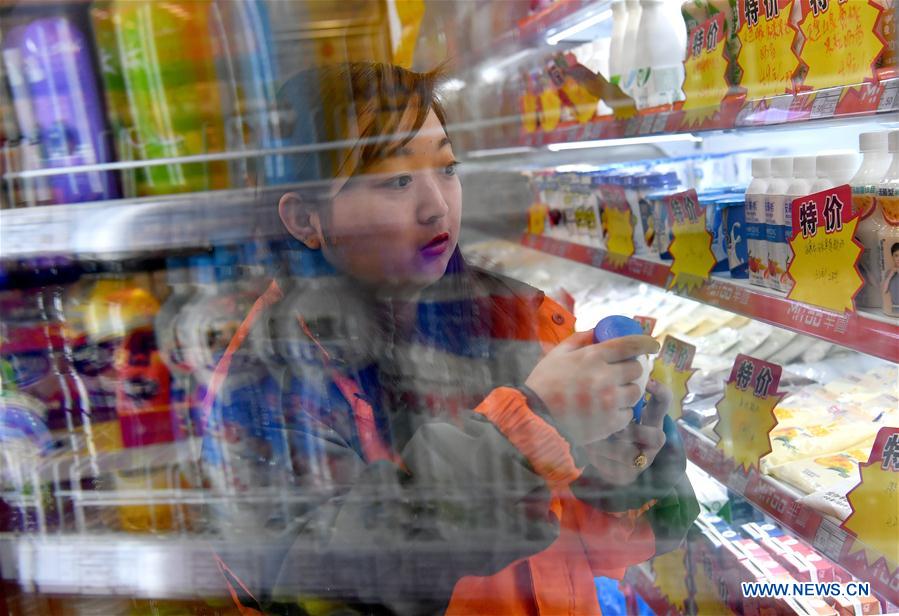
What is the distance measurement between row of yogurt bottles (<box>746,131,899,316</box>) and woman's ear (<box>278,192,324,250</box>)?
788 millimetres

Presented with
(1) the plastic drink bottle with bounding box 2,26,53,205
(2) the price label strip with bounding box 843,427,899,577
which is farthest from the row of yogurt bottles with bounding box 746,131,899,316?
(1) the plastic drink bottle with bounding box 2,26,53,205

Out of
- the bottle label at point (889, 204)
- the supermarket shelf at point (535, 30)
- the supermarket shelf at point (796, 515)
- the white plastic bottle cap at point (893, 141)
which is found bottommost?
the supermarket shelf at point (796, 515)

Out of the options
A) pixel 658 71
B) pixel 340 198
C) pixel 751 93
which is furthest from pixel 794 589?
pixel 658 71

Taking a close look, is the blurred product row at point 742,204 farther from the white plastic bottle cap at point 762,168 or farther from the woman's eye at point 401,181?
the woman's eye at point 401,181

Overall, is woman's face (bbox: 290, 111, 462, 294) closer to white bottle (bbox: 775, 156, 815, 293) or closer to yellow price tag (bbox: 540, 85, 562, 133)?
white bottle (bbox: 775, 156, 815, 293)

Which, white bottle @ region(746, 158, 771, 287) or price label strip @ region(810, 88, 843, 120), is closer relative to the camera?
price label strip @ region(810, 88, 843, 120)

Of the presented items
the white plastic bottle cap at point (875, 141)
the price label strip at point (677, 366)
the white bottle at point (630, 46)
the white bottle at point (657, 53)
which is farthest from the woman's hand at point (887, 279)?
the white bottle at point (630, 46)

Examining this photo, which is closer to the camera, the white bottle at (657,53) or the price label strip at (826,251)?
the price label strip at (826,251)

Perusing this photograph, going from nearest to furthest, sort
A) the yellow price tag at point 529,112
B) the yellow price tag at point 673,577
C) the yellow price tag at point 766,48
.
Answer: the yellow price tag at point 766,48 < the yellow price tag at point 673,577 < the yellow price tag at point 529,112

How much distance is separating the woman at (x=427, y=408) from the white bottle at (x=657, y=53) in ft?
2.58

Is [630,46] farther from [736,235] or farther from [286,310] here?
[286,310]

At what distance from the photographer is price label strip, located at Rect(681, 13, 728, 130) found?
1433 mm

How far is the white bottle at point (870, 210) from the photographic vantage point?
1.13 meters

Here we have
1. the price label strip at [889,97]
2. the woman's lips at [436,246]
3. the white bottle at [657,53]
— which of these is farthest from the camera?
Answer: the white bottle at [657,53]
